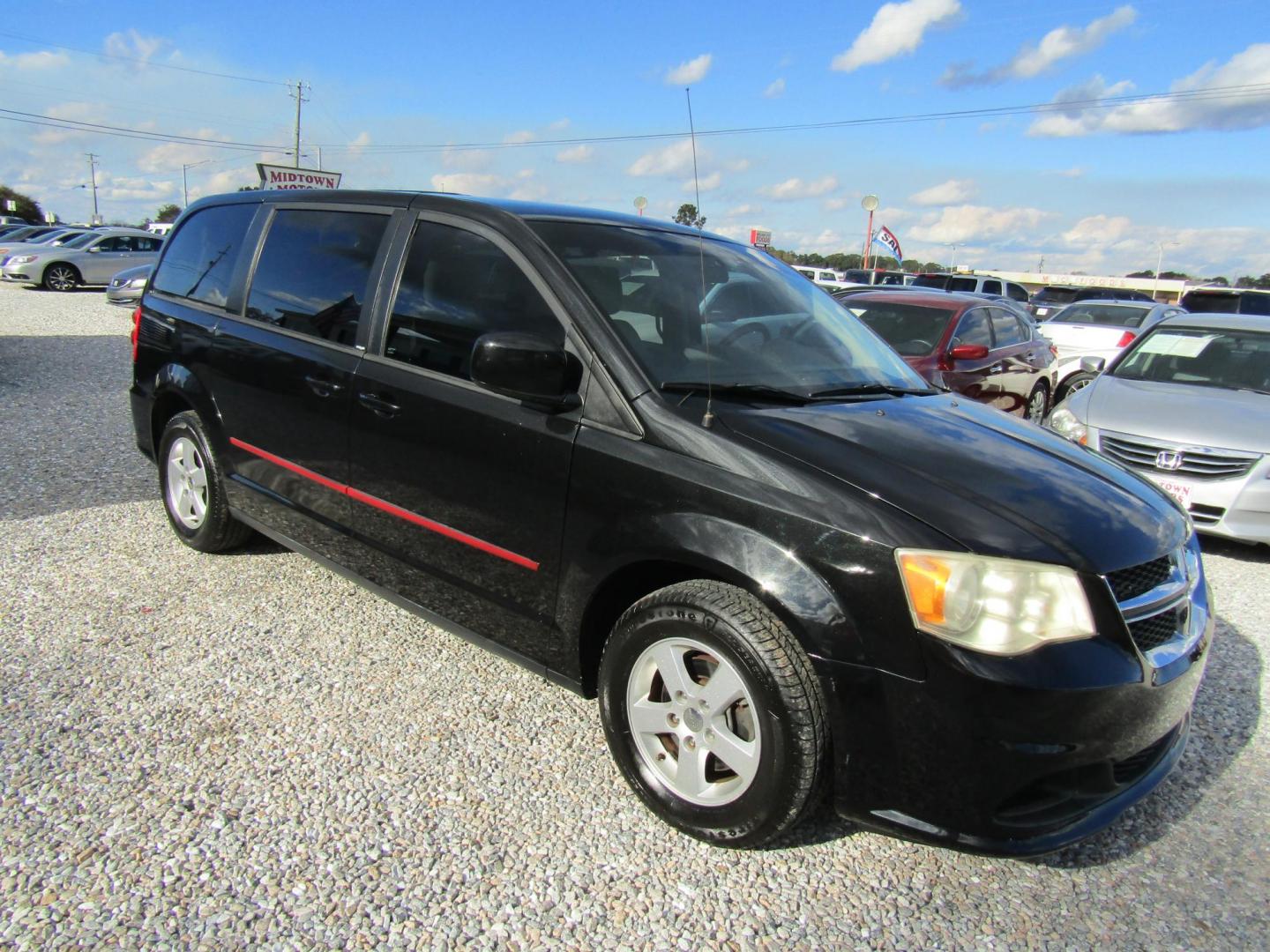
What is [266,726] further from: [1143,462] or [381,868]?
[1143,462]

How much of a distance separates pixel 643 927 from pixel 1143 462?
4931 millimetres

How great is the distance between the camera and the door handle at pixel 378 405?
3.14 metres

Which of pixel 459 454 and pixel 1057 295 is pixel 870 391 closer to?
pixel 459 454

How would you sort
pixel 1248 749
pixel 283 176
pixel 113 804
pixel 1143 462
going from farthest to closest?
pixel 283 176 → pixel 1143 462 → pixel 1248 749 → pixel 113 804

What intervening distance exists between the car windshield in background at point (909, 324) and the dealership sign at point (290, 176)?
13823 millimetres

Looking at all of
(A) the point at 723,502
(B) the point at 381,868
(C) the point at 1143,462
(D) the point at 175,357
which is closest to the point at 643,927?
(B) the point at 381,868

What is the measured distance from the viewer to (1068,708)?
6.81ft

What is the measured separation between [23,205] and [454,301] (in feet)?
326

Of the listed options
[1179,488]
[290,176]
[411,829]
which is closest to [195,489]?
[411,829]

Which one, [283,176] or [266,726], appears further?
[283,176]

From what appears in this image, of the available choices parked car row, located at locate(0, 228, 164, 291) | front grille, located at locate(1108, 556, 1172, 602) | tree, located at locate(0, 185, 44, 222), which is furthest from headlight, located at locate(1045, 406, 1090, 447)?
tree, located at locate(0, 185, 44, 222)

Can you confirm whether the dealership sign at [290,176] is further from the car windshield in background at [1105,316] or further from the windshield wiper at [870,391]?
the windshield wiper at [870,391]

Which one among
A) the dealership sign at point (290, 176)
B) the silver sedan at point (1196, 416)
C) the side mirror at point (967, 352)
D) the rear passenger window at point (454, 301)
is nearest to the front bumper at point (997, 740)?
the rear passenger window at point (454, 301)

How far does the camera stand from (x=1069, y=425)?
6133mm
